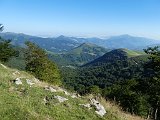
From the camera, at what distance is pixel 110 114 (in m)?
19.9

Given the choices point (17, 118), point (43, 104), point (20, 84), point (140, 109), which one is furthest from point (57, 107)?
point (140, 109)

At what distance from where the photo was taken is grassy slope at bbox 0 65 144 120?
632 inches

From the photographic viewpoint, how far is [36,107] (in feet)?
57.7

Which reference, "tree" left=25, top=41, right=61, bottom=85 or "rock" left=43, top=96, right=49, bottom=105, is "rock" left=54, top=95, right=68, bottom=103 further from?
"tree" left=25, top=41, right=61, bottom=85

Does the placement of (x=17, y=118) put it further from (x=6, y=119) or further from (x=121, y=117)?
(x=121, y=117)

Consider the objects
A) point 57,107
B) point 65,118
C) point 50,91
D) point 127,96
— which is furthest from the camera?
point 127,96

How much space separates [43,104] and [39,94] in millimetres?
2035

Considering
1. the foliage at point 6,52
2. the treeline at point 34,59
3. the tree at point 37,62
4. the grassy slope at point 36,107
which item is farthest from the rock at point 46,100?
the tree at point 37,62

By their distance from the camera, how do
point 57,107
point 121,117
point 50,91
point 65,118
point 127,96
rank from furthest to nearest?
1. point 127,96
2. point 50,91
3. point 121,117
4. point 57,107
5. point 65,118

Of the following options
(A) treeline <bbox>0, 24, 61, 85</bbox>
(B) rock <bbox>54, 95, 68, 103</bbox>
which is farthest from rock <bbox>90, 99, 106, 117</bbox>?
(A) treeline <bbox>0, 24, 61, 85</bbox>

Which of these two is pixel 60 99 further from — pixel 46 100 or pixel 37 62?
pixel 37 62

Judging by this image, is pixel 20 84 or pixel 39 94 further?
pixel 20 84

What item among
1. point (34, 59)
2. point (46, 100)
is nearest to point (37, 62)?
point (34, 59)

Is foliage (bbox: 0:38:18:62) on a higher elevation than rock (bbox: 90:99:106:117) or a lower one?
lower
